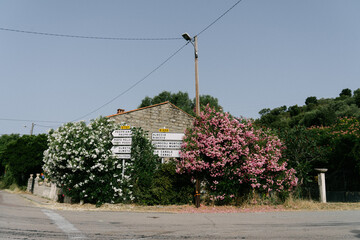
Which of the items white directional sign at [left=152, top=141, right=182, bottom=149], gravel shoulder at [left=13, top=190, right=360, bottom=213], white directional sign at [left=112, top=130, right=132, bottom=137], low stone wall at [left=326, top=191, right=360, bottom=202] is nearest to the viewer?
gravel shoulder at [left=13, top=190, right=360, bottom=213]

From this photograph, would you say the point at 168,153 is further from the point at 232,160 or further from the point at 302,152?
the point at 302,152

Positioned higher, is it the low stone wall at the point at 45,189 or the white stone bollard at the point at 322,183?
the white stone bollard at the point at 322,183

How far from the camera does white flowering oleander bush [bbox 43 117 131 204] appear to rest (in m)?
12.3

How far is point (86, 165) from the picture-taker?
41.2 ft

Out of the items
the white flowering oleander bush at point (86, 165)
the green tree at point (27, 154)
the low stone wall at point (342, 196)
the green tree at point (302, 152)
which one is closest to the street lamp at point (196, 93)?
the white flowering oleander bush at point (86, 165)

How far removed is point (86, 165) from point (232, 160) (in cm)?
710

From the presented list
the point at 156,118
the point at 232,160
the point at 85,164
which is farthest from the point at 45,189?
the point at 232,160

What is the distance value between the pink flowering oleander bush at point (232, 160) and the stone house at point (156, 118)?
5226 millimetres

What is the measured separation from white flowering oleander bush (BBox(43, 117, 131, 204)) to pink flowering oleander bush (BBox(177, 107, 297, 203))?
3.39 m

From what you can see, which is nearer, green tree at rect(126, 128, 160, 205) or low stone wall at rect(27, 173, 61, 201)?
green tree at rect(126, 128, 160, 205)

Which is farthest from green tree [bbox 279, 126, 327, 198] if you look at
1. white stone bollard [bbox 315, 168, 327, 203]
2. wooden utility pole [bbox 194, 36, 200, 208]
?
wooden utility pole [bbox 194, 36, 200, 208]

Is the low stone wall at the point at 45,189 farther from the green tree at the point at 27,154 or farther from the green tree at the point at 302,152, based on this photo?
the green tree at the point at 302,152

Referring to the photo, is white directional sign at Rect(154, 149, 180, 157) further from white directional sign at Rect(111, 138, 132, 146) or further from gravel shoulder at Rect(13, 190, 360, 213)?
gravel shoulder at Rect(13, 190, 360, 213)

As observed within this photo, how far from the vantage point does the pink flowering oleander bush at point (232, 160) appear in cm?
1203
